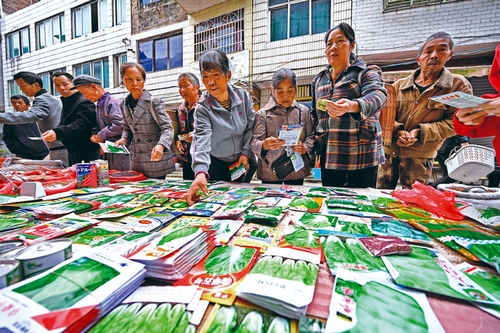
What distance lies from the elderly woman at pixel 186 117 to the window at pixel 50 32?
951 cm

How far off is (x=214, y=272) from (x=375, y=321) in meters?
0.34

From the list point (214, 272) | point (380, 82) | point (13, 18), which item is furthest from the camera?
point (13, 18)

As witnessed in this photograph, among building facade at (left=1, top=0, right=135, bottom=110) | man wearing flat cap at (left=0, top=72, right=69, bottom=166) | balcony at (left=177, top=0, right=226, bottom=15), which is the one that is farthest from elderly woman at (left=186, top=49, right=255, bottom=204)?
building facade at (left=1, top=0, right=135, bottom=110)

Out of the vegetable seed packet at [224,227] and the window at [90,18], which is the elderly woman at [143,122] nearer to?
the vegetable seed packet at [224,227]

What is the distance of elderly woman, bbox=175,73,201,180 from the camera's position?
2.48 meters

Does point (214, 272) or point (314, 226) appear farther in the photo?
point (314, 226)

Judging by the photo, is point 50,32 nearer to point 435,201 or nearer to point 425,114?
point 425,114

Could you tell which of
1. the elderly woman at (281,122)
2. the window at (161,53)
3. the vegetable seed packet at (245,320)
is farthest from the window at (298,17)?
the vegetable seed packet at (245,320)

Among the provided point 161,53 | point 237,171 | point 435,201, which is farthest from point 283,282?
point 161,53

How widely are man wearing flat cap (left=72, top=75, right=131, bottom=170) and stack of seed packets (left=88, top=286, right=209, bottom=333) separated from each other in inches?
86.1

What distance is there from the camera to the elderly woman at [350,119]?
147 cm

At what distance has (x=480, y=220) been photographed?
89 centimetres

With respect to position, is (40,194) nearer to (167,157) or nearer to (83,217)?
(83,217)

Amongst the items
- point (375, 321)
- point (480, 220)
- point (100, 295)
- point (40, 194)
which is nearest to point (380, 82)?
point (480, 220)
